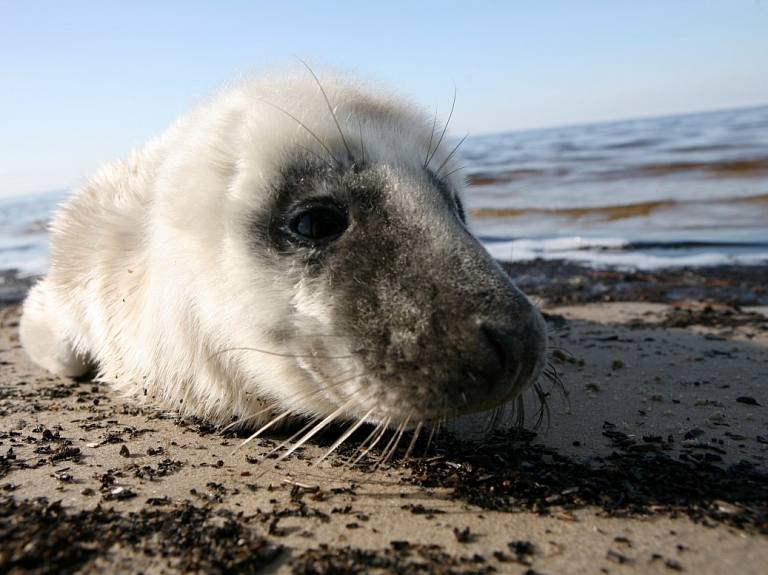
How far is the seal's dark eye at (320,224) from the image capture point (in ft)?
8.21

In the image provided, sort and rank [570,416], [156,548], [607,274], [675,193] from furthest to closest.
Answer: [675,193]
[607,274]
[570,416]
[156,548]

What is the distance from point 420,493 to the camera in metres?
2.22

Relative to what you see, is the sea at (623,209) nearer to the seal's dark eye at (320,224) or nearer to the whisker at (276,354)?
the seal's dark eye at (320,224)

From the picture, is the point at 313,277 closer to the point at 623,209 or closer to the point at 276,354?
the point at 276,354

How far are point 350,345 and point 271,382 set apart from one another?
0.50 meters

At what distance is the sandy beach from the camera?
1.77 m

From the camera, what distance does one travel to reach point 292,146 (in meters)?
2.65

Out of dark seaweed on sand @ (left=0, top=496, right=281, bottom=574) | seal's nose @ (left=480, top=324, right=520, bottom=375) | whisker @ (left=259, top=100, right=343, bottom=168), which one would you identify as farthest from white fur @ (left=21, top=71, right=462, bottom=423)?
dark seaweed on sand @ (left=0, top=496, right=281, bottom=574)

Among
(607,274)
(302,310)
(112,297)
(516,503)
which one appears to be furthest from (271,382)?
(607,274)

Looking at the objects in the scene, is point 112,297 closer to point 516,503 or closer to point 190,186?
point 190,186

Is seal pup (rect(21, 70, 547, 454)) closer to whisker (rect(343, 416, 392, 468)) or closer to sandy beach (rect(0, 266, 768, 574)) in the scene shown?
whisker (rect(343, 416, 392, 468))

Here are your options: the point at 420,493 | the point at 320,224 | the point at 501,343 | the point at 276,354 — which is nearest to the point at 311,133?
the point at 320,224

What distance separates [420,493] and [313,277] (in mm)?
831

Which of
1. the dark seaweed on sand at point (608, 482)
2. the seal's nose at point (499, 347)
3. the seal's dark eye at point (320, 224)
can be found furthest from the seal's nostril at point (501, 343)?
the seal's dark eye at point (320, 224)
